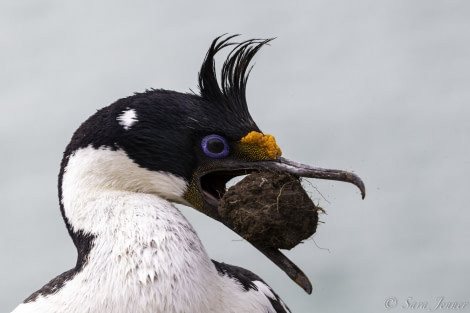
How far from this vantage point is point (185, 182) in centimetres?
530

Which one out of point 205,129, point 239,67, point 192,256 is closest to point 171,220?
point 192,256

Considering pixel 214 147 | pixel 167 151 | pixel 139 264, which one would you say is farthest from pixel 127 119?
pixel 139 264

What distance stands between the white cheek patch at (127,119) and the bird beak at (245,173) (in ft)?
1.61

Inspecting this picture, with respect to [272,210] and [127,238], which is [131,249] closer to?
[127,238]

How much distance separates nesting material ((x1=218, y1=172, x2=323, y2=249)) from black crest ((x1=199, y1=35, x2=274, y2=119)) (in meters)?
0.55

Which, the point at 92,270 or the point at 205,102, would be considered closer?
the point at 92,270

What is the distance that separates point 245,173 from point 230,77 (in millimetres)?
650

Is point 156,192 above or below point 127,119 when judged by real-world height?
below

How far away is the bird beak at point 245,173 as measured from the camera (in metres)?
5.00

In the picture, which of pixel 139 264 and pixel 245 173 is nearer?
pixel 139 264

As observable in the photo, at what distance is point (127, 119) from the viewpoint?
17.3 ft

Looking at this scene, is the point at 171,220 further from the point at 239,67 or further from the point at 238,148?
the point at 239,67

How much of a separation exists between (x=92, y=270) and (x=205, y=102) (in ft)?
4.03

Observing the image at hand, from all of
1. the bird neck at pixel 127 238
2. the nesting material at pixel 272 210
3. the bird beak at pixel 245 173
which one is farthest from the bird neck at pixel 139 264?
the nesting material at pixel 272 210
